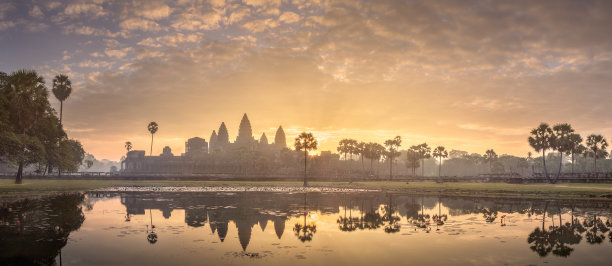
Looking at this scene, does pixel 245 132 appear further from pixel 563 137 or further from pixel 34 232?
pixel 34 232

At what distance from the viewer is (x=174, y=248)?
1404cm

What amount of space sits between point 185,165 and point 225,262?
144m

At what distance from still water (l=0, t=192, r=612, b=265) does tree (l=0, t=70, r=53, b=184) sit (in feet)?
60.9

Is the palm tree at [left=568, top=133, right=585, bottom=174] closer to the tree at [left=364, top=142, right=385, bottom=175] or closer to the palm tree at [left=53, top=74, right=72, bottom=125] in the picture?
the tree at [left=364, top=142, right=385, bottom=175]

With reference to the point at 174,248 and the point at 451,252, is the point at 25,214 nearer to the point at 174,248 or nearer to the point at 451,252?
the point at 174,248

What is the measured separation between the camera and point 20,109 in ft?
141

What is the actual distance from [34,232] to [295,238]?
11323 mm

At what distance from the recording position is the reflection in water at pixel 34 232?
40.7 feet

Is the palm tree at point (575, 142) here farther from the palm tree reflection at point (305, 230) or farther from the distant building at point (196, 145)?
the distant building at point (196, 145)

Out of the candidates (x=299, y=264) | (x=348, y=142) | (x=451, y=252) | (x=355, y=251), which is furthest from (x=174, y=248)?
(x=348, y=142)

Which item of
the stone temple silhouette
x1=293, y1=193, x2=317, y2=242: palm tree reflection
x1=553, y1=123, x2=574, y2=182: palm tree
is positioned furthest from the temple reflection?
the stone temple silhouette

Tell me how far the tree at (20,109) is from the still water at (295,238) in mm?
18570

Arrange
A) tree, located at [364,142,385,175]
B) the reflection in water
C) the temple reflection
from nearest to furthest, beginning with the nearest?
1. the reflection in water
2. the temple reflection
3. tree, located at [364,142,385,175]

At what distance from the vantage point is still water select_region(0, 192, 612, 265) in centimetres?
1266
